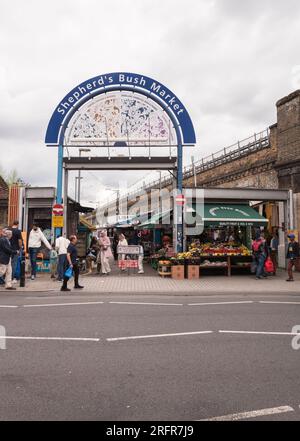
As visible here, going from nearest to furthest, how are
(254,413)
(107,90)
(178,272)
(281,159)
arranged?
(254,413)
(178,272)
(107,90)
(281,159)

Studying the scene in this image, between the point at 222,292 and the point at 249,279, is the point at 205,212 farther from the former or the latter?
the point at 222,292

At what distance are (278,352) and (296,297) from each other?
612 centimetres

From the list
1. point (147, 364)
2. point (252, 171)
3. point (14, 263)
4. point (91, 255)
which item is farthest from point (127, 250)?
point (147, 364)

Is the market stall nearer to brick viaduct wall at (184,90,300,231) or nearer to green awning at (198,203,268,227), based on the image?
green awning at (198,203,268,227)

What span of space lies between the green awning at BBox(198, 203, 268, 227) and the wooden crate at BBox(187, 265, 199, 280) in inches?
72.6

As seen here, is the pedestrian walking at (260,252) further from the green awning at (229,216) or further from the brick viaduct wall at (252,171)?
the brick viaduct wall at (252,171)

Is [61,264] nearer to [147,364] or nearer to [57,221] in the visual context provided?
[57,221]

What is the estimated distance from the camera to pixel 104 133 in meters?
17.5

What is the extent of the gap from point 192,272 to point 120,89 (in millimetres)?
8289

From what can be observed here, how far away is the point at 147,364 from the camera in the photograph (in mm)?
5145

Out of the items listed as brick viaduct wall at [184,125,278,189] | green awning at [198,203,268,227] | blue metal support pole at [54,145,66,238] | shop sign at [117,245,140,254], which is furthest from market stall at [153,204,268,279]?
blue metal support pole at [54,145,66,238]
